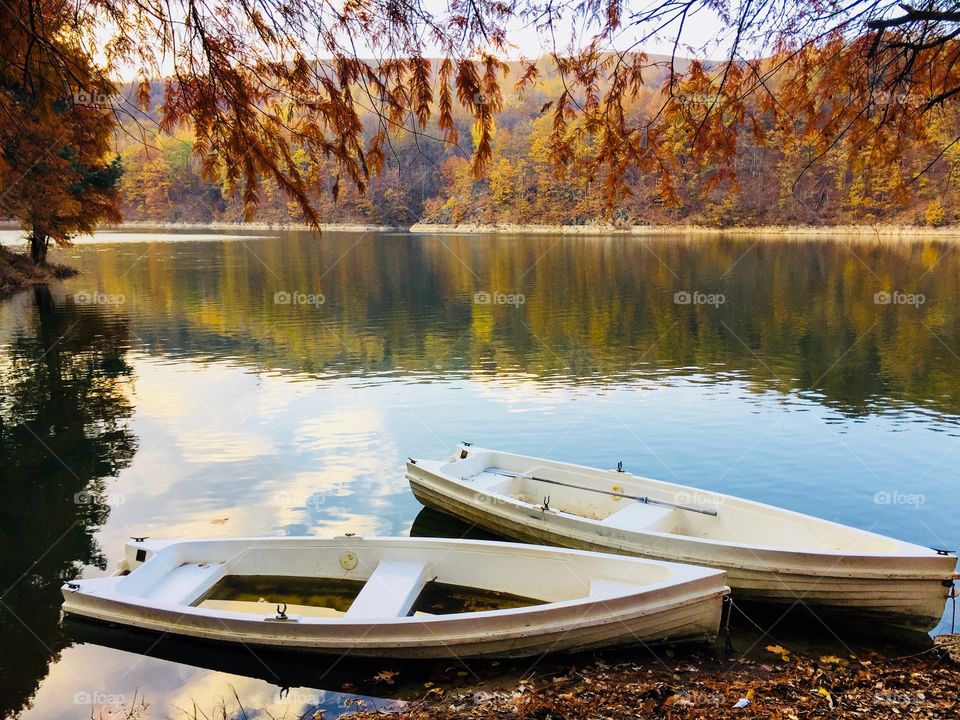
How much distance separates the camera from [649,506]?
985 cm

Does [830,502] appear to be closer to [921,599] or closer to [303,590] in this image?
[921,599]

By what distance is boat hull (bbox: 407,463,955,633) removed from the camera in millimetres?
7727

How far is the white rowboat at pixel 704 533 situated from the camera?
307 inches

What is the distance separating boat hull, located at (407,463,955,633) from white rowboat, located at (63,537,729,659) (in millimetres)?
1012

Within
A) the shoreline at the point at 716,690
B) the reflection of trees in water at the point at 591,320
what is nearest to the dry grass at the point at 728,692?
the shoreline at the point at 716,690

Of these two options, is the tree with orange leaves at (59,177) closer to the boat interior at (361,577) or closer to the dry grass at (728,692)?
the boat interior at (361,577)

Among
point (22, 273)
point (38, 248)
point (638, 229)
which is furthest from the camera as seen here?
point (638, 229)

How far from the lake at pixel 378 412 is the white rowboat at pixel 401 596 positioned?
53cm

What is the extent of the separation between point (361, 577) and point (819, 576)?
4.84 metres

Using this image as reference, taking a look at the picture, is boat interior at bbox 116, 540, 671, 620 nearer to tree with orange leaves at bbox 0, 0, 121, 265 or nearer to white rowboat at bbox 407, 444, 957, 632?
white rowboat at bbox 407, 444, 957, 632

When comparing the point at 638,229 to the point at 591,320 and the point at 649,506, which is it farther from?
the point at 649,506

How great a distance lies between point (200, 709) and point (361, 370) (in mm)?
15062

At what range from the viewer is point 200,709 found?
6953 millimetres

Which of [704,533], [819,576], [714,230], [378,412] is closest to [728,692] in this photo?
[819,576]
